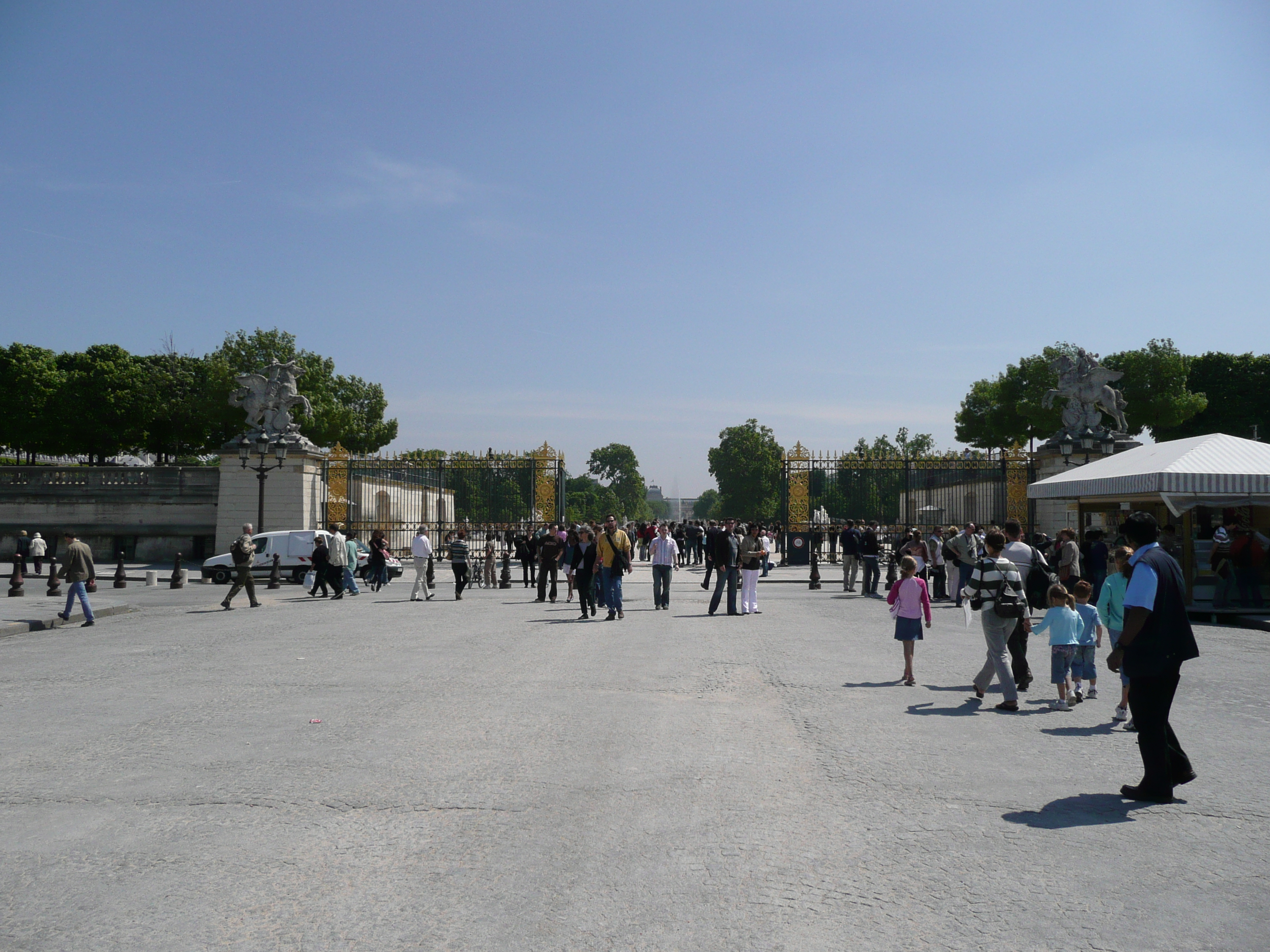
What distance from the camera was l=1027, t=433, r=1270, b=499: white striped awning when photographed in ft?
55.4

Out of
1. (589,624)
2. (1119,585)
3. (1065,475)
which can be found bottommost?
(589,624)

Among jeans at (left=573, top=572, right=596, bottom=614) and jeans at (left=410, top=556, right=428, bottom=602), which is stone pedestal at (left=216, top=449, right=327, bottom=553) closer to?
jeans at (left=410, top=556, right=428, bottom=602)

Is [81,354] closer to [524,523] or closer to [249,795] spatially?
[524,523]

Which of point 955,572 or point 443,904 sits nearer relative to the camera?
point 443,904

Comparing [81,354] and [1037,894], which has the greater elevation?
[81,354]

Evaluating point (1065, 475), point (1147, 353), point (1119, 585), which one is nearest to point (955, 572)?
point (1065, 475)

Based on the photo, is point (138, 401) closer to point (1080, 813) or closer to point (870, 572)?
point (870, 572)

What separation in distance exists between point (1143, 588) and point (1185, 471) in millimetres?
13059

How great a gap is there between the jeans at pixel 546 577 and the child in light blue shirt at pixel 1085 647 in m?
12.9

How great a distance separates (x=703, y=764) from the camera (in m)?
6.42

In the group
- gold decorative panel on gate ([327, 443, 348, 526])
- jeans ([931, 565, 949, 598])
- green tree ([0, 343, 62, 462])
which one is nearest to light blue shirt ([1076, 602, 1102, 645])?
jeans ([931, 565, 949, 598])

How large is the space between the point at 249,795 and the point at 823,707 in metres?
4.79

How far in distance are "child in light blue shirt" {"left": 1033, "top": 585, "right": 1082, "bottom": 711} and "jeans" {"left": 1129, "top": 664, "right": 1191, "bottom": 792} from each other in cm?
281

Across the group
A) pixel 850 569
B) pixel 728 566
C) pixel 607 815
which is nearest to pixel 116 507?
pixel 728 566
